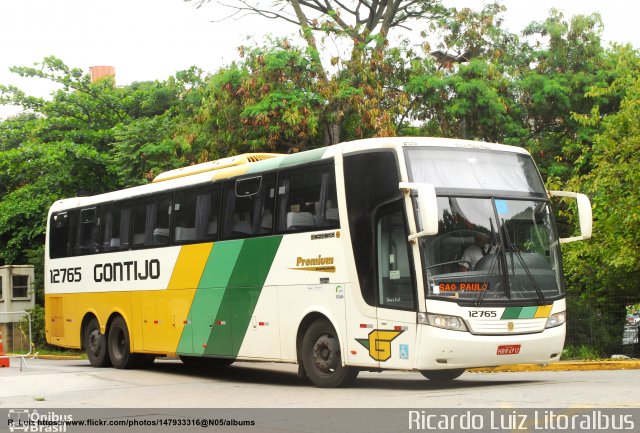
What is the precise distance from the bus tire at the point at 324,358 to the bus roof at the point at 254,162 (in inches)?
101

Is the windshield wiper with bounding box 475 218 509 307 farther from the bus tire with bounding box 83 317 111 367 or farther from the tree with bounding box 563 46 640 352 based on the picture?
the bus tire with bounding box 83 317 111 367

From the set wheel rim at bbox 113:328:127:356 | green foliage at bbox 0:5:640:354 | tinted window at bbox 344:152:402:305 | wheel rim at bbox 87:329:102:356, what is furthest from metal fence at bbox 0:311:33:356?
tinted window at bbox 344:152:402:305

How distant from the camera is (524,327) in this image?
45.0ft

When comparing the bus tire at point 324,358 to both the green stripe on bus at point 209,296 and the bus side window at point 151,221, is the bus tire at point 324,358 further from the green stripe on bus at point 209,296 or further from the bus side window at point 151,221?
the bus side window at point 151,221

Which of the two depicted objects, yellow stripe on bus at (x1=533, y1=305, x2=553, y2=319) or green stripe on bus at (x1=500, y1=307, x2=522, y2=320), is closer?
green stripe on bus at (x1=500, y1=307, x2=522, y2=320)

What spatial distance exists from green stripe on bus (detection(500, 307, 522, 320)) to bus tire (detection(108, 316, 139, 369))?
9391 millimetres

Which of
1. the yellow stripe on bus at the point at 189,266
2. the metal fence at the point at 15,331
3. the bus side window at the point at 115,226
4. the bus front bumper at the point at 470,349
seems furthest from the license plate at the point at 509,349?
the metal fence at the point at 15,331

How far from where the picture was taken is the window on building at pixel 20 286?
4028 centimetres

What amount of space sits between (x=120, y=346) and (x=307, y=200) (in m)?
7.73

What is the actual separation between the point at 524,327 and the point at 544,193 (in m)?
2.17

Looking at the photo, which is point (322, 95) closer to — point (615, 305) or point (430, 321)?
point (615, 305)

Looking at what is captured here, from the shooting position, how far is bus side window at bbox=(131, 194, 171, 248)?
62.2 ft

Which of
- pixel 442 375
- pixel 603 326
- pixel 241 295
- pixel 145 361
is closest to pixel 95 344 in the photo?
pixel 145 361

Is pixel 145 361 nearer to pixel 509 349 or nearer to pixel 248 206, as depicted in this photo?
pixel 248 206
